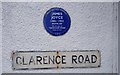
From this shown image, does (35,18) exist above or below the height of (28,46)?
above

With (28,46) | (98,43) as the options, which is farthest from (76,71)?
(28,46)

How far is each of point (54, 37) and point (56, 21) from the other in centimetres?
18

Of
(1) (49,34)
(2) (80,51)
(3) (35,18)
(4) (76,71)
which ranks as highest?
(3) (35,18)

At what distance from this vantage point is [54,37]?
8.45 feet

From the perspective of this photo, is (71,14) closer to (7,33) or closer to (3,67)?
(7,33)

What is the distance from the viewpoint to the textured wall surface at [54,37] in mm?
2555

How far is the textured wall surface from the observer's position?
255cm

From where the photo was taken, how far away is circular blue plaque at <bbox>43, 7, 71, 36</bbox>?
2.57 m

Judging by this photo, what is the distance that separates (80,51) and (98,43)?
0.74 ft

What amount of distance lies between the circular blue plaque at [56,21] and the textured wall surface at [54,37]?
0.13 ft

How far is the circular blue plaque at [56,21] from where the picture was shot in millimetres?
2566

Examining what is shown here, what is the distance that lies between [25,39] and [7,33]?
21 centimetres

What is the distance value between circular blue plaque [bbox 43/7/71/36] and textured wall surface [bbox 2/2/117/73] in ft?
0.13

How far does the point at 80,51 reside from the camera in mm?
2588
